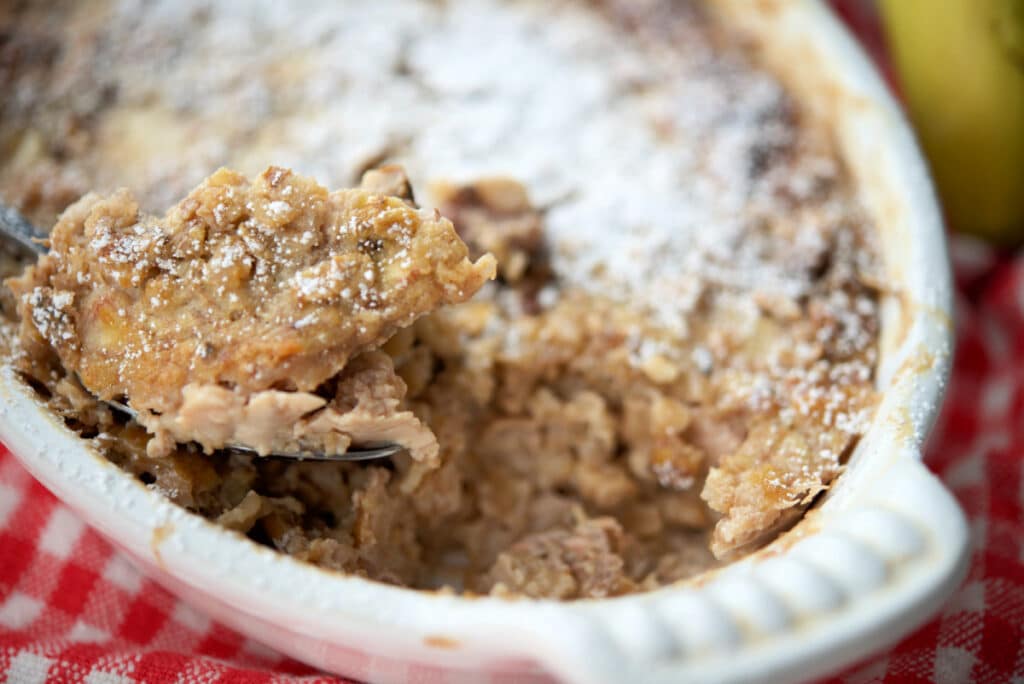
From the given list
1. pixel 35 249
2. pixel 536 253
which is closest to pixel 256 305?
pixel 35 249

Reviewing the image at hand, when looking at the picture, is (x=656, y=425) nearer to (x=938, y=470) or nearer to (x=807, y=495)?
(x=807, y=495)

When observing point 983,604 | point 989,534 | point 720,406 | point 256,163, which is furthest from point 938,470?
point 256,163

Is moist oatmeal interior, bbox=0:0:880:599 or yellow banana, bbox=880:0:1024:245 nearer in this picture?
moist oatmeal interior, bbox=0:0:880:599

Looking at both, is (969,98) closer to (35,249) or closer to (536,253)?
(536,253)

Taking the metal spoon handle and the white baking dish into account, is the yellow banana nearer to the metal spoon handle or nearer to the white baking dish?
the white baking dish

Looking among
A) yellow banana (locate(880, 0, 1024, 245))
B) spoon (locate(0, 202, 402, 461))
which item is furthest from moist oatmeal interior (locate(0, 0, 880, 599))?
yellow banana (locate(880, 0, 1024, 245))
